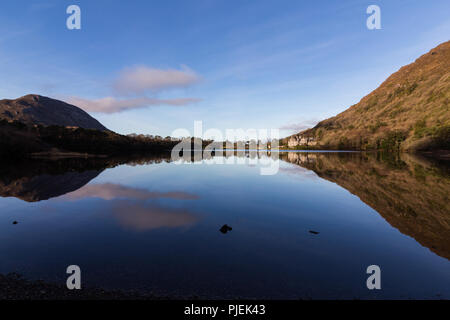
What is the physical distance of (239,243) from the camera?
1633 cm

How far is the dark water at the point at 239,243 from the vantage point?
10.9 metres

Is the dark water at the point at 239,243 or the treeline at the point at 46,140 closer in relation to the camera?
the dark water at the point at 239,243

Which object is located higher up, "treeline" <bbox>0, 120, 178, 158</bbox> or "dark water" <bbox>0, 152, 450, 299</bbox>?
"treeline" <bbox>0, 120, 178, 158</bbox>

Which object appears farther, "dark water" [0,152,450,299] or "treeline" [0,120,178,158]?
"treeline" [0,120,178,158]

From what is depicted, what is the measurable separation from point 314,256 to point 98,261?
47.1ft

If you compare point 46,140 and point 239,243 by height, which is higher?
point 46,140

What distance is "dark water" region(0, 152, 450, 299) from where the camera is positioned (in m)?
10.9

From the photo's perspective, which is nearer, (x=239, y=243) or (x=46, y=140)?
(x=239, y=243)

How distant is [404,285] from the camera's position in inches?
429

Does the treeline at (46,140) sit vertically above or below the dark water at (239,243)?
above
